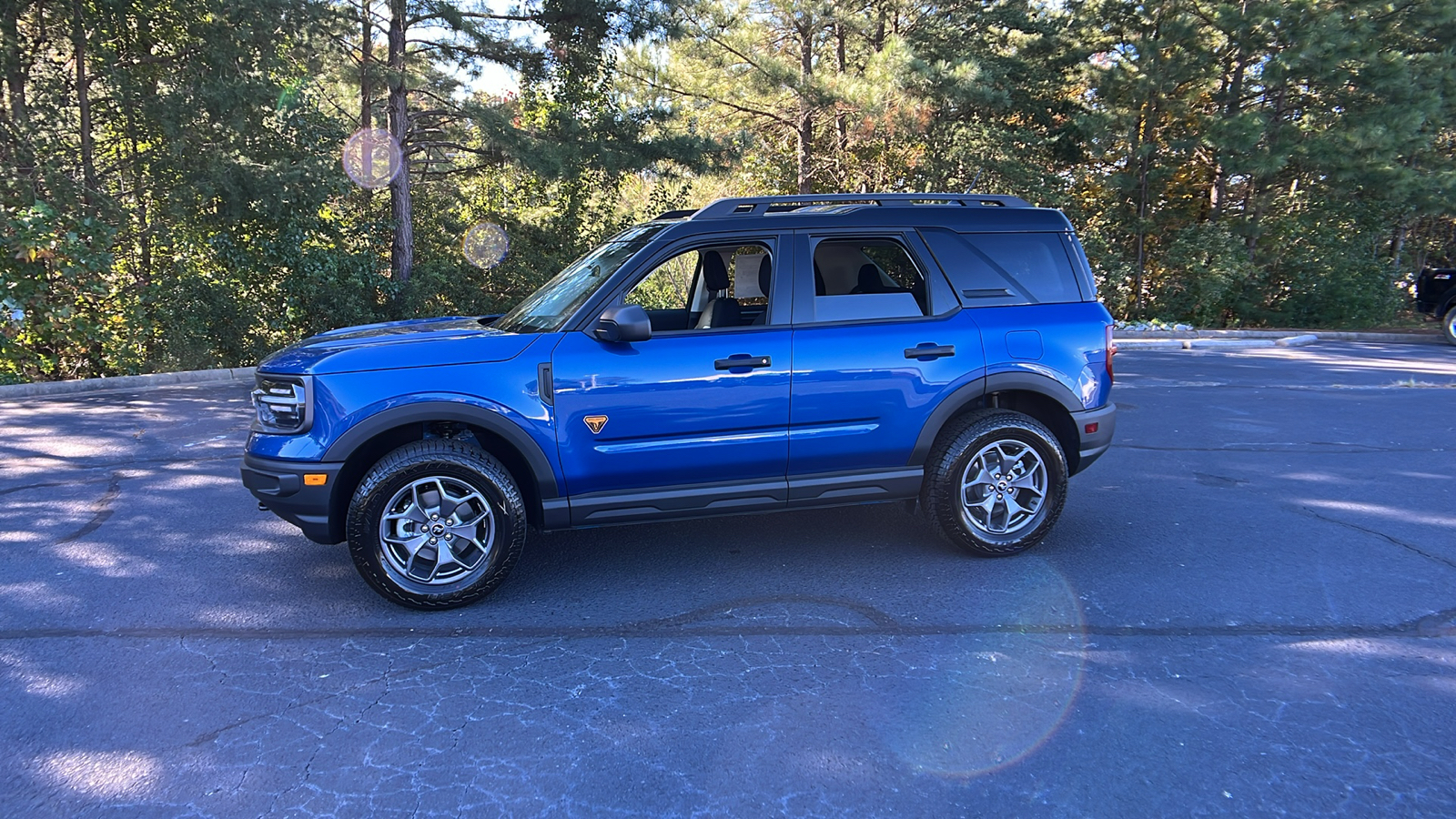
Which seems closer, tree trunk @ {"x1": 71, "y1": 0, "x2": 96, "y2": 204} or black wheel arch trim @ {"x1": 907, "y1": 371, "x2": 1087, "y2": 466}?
black wheel arch trim @ {"x1": 907, "y1": 371, "x2": 1087, "y2": 466}

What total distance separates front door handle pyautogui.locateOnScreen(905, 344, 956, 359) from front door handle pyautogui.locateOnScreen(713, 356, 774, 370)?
2.69ft

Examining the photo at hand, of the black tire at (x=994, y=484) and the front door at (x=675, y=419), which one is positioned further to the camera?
the black tire at (x=994, y=484)

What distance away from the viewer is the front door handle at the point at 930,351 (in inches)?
184

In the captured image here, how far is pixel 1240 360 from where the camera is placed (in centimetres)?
1422

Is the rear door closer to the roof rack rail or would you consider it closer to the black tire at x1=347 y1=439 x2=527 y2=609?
the roof rack rail

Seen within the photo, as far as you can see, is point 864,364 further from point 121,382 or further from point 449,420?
point 121,382

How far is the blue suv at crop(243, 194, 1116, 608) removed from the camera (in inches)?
162

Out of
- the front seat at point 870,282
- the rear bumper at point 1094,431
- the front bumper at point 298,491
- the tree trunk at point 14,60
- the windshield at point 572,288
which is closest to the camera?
the front bumper at point 298,491

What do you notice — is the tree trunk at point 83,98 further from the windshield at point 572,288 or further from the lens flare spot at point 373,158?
the windshield at point 572,288

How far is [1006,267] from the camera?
5004 millimetres

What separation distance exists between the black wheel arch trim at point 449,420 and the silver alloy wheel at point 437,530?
29 centimetres

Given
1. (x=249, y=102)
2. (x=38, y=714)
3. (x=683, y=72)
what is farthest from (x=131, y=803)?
(x=683, y=72)

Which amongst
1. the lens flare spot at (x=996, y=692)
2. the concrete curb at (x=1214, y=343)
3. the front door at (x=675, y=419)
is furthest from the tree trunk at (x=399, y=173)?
the lens flare spot at (x=996, y=692)

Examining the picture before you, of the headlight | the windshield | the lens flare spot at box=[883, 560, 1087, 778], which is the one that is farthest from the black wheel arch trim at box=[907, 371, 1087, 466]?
the headlight
